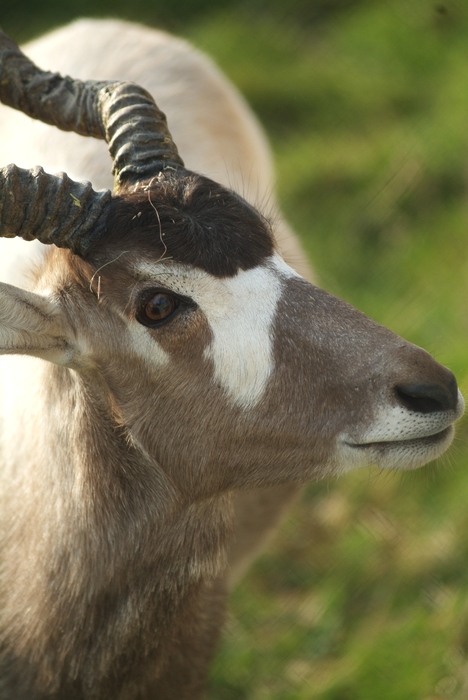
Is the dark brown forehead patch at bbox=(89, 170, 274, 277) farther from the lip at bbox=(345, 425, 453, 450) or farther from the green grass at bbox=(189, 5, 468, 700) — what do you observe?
the green grass at bbox=(189, 5, 468, 700)

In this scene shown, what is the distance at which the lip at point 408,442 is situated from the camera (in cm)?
312

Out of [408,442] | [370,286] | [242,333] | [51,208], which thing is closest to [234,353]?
[242,333]

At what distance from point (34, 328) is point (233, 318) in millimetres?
745

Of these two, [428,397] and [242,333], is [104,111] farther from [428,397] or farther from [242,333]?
[428,397]

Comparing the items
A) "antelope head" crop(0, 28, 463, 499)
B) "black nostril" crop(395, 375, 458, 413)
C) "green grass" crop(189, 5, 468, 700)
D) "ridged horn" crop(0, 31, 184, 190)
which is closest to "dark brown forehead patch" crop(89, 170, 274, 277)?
"antelope head" crop(0, 28, 463, 499)

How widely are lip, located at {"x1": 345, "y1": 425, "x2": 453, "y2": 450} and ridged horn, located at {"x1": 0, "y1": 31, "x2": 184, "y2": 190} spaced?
52.2 inches

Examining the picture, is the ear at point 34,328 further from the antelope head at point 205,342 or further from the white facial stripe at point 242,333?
the white facial stripe at point 242,333

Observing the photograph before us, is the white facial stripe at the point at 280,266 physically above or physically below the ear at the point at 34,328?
above

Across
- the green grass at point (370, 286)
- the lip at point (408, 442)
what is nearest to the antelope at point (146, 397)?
the lip at point (408, 442)

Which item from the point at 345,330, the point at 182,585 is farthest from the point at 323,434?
the point at 182,585

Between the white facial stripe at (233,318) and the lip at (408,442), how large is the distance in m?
0.43

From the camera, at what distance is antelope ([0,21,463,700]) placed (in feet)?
10.2

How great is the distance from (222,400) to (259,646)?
8.81 feet

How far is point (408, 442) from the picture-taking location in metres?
3.12
